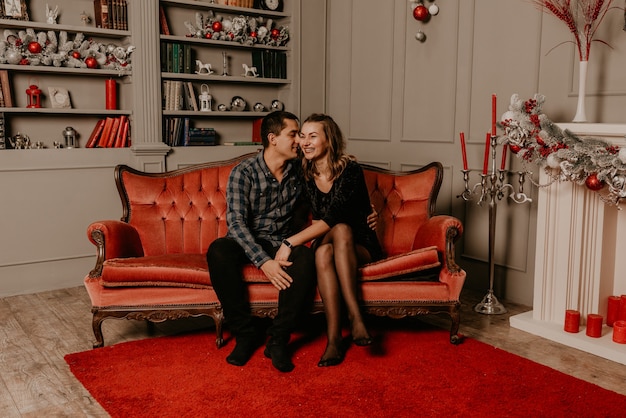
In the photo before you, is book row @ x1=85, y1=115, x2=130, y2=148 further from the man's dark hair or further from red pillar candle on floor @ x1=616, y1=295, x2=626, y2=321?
red pillar candle on floor @ x1=616, y1=295, x2=626, y2=321

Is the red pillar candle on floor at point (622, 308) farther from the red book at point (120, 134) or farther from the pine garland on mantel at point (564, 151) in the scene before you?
the red book at point (120, 134)

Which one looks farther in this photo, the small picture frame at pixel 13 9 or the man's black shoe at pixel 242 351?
the small picture frame at pixel 13 9

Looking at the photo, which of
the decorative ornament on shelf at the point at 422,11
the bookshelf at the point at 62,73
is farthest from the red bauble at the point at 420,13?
the bookshelf at the point at 62,73

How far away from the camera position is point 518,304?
145 inches

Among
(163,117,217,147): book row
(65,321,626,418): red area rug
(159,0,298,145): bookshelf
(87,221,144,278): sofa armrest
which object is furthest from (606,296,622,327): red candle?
(163,117,217,147): book row

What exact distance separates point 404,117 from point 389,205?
A: 1141 mm

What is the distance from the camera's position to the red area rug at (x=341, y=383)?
224 centimetres

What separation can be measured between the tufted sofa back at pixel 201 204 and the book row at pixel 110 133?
100cm

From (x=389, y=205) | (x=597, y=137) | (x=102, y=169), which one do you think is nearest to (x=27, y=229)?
(x=102, y=169)

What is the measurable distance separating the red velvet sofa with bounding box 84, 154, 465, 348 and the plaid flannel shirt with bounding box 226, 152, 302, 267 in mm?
256

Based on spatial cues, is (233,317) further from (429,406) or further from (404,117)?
(404,117)

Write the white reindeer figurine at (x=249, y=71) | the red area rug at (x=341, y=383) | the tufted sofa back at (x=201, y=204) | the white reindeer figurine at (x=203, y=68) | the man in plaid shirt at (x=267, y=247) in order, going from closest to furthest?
the red area rug at (x=341, y=383), the man in plaid shirt at (x=267, y=247), the tufted sofa back at (x=201, y=204), the white reindeer figurine at (x=203, y=68), the white reindeer figurine at (x=249, y=71)

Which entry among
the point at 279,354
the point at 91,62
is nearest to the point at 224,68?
the point at 91,62

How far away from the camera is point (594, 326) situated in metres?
2.91
